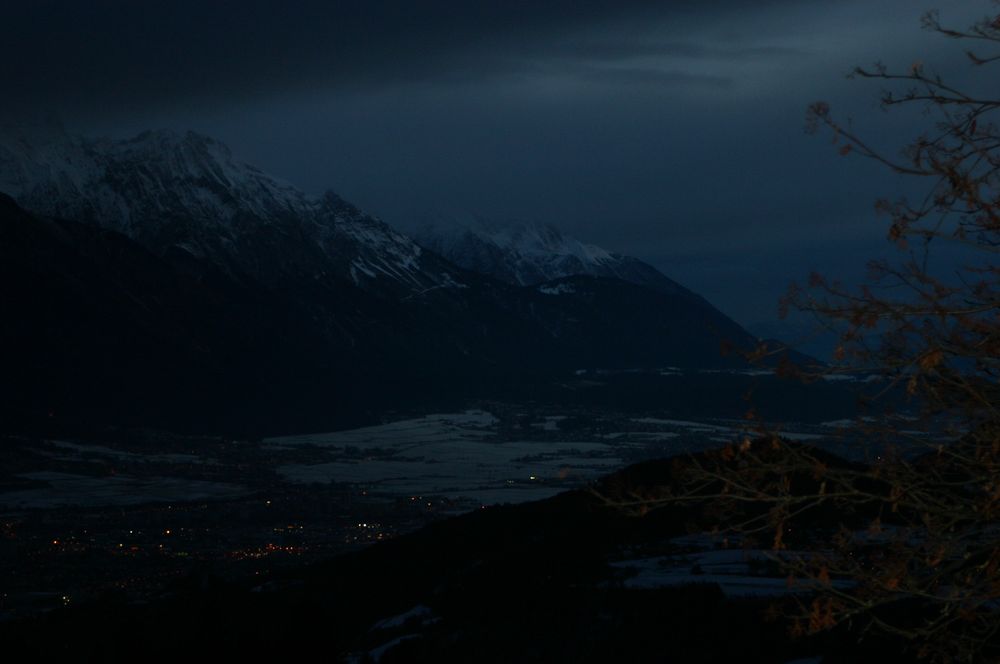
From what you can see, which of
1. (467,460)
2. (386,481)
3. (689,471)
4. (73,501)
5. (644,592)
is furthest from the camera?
(467,460)

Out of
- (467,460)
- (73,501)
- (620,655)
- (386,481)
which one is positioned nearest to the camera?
(620,655)

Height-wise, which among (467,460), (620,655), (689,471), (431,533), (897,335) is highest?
(897,335)

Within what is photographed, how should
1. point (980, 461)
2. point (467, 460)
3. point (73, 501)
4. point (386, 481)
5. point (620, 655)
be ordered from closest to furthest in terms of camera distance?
1. point (980, 461)
2. point (620, 655)
3. point (73, 501)
4. point (386, 481)
5. point (467, 460)

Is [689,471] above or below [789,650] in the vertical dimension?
above

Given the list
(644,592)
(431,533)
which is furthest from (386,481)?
(644,592)

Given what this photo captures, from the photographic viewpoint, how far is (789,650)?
55.2ft

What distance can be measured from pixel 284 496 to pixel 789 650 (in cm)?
14028

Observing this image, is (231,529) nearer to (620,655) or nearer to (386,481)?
(386,481)

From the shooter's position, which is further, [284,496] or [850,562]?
[284,496]

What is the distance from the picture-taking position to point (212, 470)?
180 m

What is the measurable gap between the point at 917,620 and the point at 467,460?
18184 cm

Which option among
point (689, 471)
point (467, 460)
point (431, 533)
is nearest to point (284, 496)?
point (467, 460)

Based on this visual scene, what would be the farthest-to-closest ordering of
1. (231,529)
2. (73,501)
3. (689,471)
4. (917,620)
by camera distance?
(73,501)
(231,529)
(917,620)
(689,471)

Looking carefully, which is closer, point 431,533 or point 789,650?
→ point 789,650
